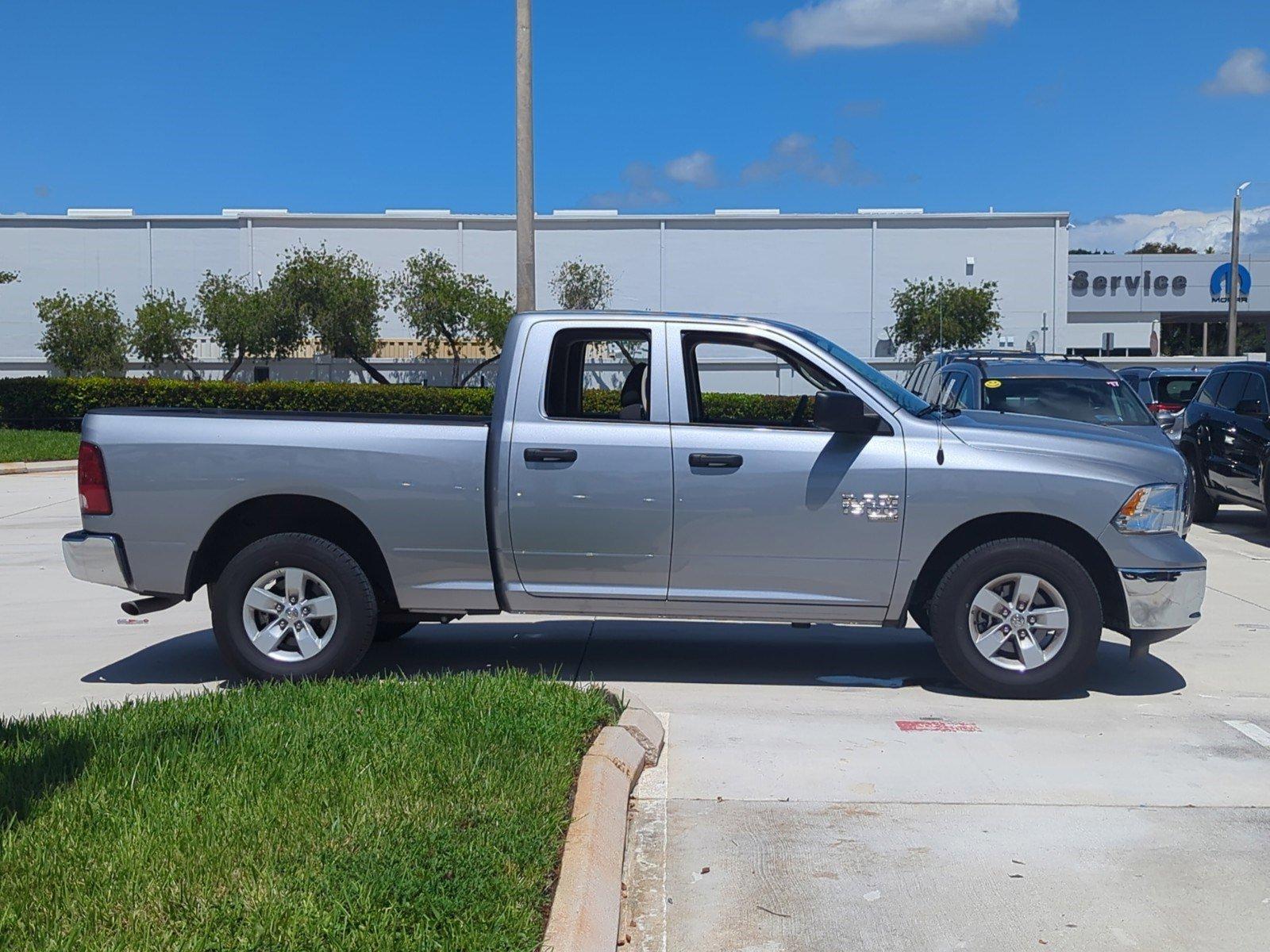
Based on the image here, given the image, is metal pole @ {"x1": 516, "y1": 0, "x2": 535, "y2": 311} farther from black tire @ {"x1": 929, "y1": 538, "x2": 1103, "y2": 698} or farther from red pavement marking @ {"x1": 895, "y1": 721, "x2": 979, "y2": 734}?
red pavement marking @ {"x1": 895, "y1": 721, "x2": 979, "y2": 734}

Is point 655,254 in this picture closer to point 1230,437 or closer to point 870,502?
point 1230,437

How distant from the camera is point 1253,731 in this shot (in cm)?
654

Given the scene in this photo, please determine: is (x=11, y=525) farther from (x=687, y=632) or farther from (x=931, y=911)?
(x=931, y=911)

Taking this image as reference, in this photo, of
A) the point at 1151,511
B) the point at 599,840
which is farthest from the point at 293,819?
the point at 1151,511

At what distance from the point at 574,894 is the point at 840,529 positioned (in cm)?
323

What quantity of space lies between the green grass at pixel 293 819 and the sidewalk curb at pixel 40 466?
18037 mm

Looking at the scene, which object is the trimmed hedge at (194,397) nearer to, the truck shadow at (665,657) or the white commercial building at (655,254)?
the white commercial building at (655,254)

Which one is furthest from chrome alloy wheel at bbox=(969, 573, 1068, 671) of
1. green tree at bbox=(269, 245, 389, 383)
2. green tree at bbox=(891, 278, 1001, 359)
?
green tree at bbox=(269, 245, 389, 383)

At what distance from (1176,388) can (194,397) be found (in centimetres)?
2282

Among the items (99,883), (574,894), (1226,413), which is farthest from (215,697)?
(1226,413)

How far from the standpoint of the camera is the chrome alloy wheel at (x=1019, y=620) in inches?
270

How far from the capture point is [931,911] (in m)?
4.40

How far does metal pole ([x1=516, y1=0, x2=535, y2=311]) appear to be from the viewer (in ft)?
51.1

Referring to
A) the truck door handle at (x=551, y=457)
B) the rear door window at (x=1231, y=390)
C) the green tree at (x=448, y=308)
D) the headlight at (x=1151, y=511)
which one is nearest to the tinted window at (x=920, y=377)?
the rear door window at (x=1231, y=390)
